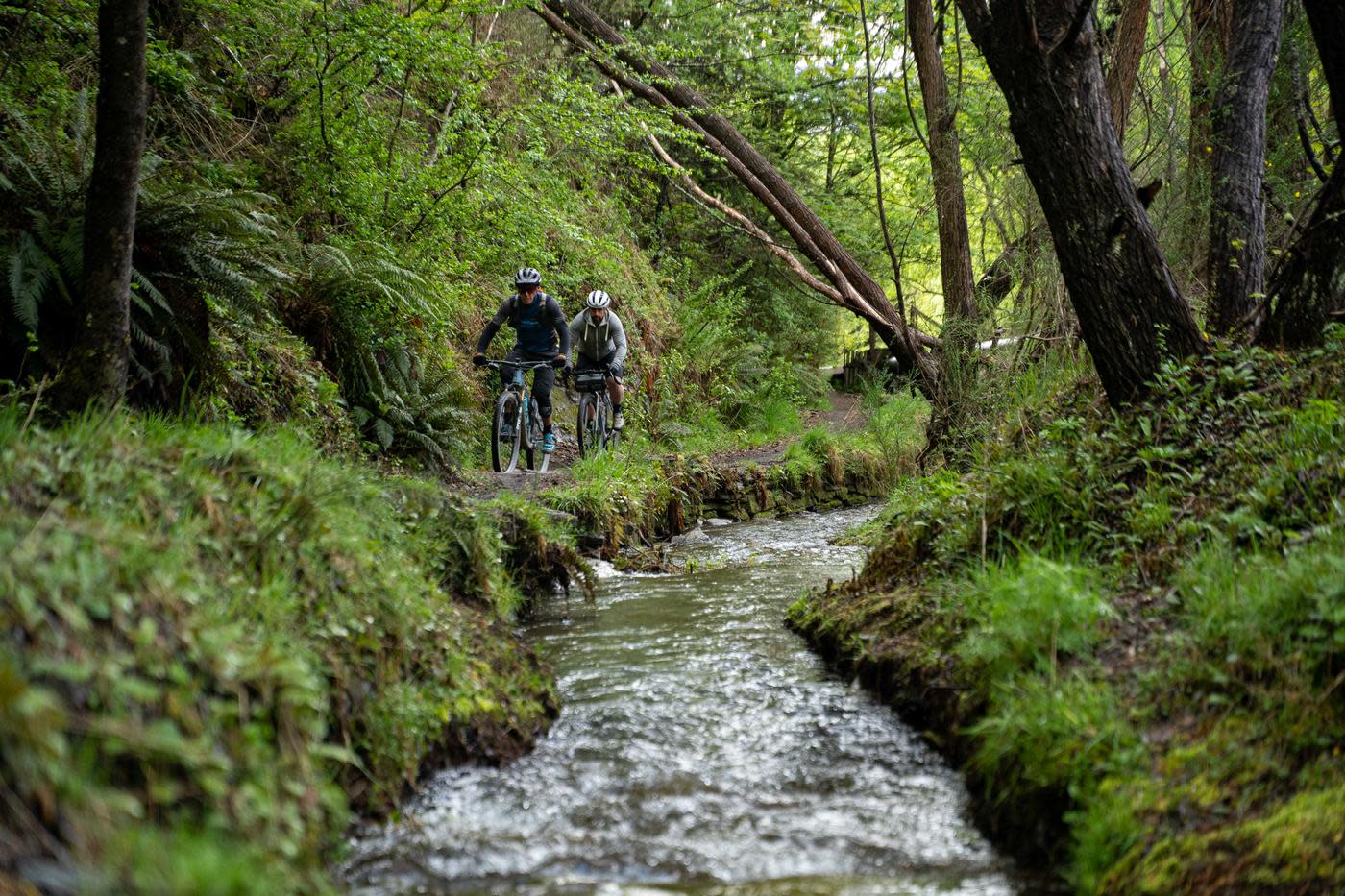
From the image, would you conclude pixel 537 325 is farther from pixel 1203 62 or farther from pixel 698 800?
pixel 698 800

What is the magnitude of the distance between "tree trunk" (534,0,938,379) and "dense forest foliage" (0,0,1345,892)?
0.09m

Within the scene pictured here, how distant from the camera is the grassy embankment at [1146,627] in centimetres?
309

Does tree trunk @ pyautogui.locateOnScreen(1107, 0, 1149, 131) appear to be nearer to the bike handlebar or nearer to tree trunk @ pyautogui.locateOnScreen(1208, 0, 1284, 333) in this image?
tree trunk @ pyautogui.locateOnScreen(1208, 0, 1284, 333)

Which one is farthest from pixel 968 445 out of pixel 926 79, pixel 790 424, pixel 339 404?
pixel 790 424

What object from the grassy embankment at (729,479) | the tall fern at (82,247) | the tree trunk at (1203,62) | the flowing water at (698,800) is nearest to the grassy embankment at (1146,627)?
the flowing water at (698,800)

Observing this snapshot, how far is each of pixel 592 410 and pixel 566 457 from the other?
1.89m

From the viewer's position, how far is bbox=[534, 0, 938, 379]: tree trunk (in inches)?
542

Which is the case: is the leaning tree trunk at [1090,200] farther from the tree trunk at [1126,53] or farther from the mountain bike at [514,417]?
the mountain bike at [514,417]

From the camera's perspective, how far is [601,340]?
1222 cm

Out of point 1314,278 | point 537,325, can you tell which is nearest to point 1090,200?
point 1314,278

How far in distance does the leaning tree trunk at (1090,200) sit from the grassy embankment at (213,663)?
13.7 feet

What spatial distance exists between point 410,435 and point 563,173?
968 cm

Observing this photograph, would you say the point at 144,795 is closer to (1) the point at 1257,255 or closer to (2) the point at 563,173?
(1) the point at 1257,255

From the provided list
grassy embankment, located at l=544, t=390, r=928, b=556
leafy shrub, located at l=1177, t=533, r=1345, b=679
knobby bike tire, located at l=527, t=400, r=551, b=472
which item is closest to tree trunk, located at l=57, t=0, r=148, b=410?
grassy embankment, located at l=544, t=390, r=928, b=556
